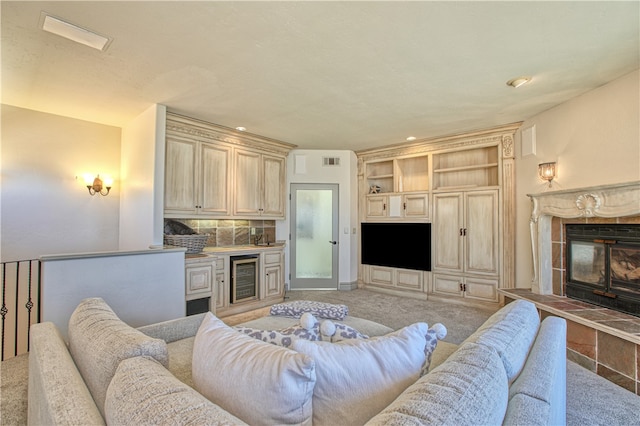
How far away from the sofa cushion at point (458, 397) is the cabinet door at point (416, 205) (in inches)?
162

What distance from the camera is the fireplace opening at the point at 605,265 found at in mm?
2645

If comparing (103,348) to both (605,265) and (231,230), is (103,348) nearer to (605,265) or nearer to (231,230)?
(231,230)

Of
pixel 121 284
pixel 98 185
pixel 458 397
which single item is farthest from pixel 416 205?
pixel 98 185

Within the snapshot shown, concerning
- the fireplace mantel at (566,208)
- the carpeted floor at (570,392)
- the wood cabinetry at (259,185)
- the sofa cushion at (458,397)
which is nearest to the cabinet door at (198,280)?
the wood cabinetry at (259,185)

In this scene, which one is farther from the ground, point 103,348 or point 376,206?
point 376,206

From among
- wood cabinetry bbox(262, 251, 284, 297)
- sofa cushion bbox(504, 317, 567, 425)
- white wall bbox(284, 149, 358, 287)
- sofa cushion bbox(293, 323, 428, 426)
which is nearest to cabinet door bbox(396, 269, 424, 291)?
white wall bbox(284, 149, 358, 287)

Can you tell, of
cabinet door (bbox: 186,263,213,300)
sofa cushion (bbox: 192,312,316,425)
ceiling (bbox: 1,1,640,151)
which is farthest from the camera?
cabinet door (bbox: 186,263,213,300)

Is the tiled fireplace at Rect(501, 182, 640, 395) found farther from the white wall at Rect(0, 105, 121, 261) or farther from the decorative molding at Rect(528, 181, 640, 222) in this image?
the white wall at Rect(0, 105, 121, 261)

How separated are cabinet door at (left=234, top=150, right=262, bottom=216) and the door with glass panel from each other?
3.04 ft

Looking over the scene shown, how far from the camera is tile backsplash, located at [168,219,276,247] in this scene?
4440mm

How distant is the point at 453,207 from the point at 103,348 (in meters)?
4.57

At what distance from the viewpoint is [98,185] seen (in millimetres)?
3881

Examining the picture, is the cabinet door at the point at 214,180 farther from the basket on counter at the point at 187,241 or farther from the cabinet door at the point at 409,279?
the cabinet door at the point at 409,279

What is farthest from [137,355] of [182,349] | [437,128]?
[437,128]
